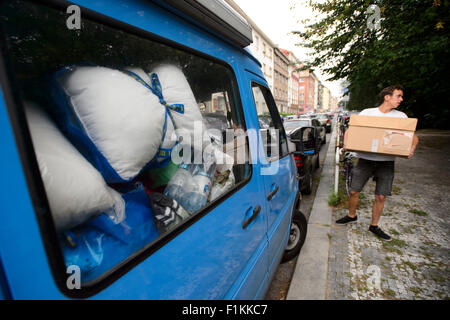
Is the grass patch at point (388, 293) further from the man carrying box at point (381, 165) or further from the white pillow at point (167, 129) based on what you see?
the white pillow at point (167, 129)

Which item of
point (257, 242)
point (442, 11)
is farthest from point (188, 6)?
point (442, 11)

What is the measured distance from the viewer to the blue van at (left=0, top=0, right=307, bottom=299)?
514 millimetres

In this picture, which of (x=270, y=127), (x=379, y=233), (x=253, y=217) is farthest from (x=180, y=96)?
(x=379, y=233)

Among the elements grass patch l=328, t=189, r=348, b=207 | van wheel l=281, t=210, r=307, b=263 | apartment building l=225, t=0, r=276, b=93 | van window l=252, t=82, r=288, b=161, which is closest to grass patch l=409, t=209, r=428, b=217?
grass patch l=328, t=189, r=348, b=207

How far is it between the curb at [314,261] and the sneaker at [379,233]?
22.2 inches

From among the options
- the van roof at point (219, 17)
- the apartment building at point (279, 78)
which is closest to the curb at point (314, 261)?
the van roof at point (219, 17)

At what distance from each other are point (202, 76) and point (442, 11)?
19.7 ft

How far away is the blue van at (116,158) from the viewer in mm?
514

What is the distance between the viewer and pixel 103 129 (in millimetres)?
786

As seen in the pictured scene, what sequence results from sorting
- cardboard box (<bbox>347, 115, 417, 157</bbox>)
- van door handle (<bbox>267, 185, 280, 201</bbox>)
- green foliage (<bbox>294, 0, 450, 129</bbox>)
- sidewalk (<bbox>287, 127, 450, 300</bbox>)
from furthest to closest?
green foliage (<bbox>294, 0, 450, 129</bbox>)
cardboard box (<bbox>347, 115, 417, 157</bbox>)
sidewalk (<bbox>287, 127, 450, 300</bbox>)
van door handle (<bbox>267, 185, 280, 201</bbox>)

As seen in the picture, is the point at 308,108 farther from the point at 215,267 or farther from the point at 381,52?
the point at 215,267

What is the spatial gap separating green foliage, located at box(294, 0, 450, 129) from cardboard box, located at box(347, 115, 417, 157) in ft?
10.3

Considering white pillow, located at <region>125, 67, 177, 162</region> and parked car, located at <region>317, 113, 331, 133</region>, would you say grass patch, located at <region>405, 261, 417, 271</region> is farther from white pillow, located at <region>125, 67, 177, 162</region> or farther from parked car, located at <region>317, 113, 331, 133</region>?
parked car, located at <region>317, 113, 331, 133</region>

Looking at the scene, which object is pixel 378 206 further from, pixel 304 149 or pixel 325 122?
pixel 325 122
